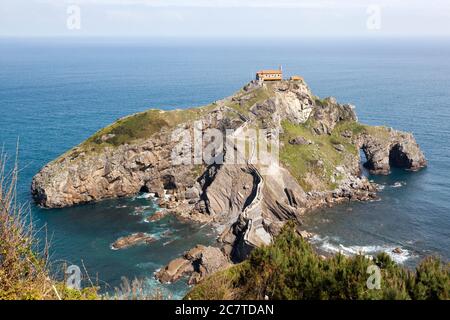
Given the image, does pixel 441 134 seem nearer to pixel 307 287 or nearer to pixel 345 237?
pixel 345 237

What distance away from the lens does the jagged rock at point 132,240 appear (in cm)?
6519

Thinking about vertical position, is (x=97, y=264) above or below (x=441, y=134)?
below

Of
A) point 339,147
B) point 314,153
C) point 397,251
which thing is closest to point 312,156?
point 314,153

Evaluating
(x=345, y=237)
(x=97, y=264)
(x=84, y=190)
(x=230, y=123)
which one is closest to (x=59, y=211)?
(x=84, y=190)

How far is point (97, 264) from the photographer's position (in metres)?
60.0

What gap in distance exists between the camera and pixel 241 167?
264ft

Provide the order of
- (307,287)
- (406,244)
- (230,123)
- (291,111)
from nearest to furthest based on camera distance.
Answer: (307,287) → (406,244) → (230,123) → (291,111)

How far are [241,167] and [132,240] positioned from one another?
25564 mm

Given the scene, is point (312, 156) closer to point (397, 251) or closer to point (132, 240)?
point (397, 251)

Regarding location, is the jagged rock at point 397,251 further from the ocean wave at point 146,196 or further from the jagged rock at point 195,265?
the ocean wave at point 146,196

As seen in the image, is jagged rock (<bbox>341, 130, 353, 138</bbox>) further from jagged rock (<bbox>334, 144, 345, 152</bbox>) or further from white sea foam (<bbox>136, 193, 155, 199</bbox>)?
white sea foam (<bbox>136, 193, 155, 199</bbox>)

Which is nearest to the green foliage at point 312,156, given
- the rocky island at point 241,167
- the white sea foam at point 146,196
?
the rocky island at point 241,167

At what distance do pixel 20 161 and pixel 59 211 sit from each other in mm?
25128

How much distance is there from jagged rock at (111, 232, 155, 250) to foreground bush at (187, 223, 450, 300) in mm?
40220
